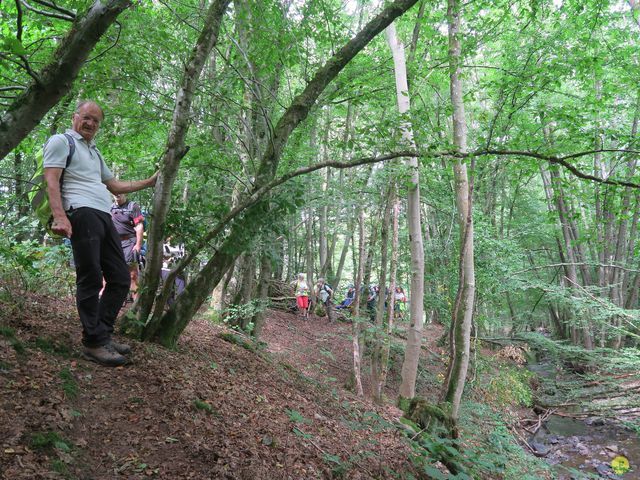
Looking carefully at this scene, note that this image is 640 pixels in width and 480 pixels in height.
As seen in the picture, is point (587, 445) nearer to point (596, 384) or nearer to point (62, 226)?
point (596, 384)

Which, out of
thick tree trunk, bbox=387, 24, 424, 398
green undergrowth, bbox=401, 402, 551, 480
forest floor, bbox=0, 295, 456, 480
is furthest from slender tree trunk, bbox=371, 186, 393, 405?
forest floor, bbox=0, 295, 456, 480

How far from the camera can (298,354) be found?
9.59 m

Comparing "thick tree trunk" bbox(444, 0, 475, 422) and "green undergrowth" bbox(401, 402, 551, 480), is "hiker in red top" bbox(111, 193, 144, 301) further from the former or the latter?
"thick tree trunk" bbox(444, 0, 475, 422)

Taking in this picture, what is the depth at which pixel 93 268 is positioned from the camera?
113 inches

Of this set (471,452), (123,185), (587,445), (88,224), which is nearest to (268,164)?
(123,185)

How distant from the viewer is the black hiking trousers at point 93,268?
2.86 m

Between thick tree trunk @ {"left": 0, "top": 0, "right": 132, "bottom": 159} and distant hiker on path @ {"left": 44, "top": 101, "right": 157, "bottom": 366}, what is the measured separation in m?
0.62

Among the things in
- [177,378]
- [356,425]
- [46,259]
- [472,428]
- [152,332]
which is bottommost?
[472,428]

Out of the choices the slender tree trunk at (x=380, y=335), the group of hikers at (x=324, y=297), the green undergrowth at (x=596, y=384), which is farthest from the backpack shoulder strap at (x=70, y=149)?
the green undergrowth at (x=596, y=384)

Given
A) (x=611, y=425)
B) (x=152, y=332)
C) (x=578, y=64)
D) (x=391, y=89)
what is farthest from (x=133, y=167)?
(x=611, y=425)

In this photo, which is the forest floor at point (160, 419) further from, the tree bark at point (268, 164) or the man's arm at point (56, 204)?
the man's arm at point (56, 204)

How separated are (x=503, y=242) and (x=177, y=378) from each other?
923 cm

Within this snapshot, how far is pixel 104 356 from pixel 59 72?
1.98 m

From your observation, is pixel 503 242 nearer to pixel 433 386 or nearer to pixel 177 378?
pixel 433 386
